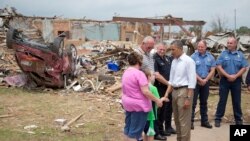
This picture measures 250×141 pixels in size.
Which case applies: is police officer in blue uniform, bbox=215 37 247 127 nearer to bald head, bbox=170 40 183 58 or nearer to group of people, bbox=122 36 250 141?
group of people, bbox=122 36 250 141

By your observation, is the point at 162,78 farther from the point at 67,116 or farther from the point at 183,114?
the point at 67,116

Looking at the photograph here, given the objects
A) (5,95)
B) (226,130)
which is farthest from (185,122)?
(5,95)

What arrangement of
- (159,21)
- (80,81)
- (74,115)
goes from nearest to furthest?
(74,115) < (80,81) < (159,21)

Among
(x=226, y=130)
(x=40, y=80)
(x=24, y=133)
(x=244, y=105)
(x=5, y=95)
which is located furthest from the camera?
(x=40, y=80)

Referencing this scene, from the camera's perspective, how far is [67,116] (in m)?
9.77

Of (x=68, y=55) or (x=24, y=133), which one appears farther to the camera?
(x=68, y=55)

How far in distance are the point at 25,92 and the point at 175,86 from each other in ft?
26.0

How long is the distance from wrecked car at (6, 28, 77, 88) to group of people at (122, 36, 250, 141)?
6433 mm

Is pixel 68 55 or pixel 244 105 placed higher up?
pixel 68 55

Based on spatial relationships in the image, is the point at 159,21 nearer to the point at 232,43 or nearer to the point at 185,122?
the point at 232,43

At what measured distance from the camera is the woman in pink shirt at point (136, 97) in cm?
553

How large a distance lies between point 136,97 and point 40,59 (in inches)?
330

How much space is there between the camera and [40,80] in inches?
541

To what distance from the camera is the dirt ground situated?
7.72 meters
